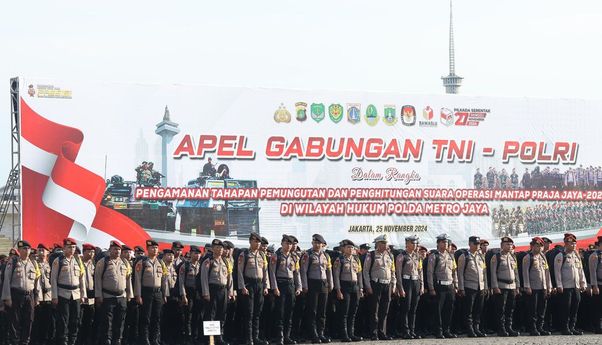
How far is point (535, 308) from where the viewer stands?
62.1ft

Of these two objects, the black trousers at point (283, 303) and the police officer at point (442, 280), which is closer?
the black trousers at point (283, 303)

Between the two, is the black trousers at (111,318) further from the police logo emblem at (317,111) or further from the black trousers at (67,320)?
the police logo emblem at (317,111)

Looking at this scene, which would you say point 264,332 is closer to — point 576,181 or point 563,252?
point 563,252

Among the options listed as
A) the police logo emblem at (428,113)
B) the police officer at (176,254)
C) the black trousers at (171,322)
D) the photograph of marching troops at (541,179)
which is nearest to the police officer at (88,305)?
the black trousers at (171,322)

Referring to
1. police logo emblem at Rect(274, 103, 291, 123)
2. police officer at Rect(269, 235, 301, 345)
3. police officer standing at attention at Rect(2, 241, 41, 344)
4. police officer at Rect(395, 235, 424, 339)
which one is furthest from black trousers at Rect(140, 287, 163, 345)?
police logo emblem at Rect(274, 103, 291, 123)

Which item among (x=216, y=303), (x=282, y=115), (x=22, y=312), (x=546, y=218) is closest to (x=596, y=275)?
(x=546, y=218)

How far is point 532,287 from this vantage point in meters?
18.9

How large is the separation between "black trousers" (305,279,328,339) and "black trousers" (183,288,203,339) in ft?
5.04

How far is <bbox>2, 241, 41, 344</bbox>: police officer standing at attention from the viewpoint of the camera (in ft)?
54.1

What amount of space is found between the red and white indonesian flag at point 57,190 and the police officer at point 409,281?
14.2ft

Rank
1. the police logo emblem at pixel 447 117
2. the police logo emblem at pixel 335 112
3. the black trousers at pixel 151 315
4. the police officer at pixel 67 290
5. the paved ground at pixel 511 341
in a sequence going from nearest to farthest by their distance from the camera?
the police officer at pixel 67 290 < the black trousers at pixel 151 315 < the paved ground at pixel 511 341 < the police logo emblem at pixel 335 112 < the police logo emblem at pixel 447 117

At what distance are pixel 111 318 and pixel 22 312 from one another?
1.12 m

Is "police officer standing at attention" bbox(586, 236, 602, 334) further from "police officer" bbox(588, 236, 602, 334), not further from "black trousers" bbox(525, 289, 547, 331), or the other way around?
"black trousers" bbox(525, 289, 547, 331)

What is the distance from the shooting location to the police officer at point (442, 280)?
18375 mm
